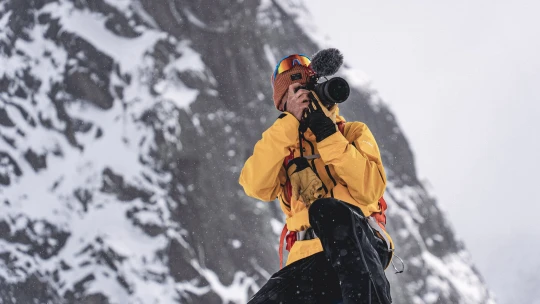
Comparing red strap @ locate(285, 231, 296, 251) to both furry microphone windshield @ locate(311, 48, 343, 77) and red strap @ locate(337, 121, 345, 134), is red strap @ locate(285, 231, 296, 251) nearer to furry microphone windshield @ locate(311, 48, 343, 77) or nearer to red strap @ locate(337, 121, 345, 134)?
red strap @ locate(337, 121, 345, 134)

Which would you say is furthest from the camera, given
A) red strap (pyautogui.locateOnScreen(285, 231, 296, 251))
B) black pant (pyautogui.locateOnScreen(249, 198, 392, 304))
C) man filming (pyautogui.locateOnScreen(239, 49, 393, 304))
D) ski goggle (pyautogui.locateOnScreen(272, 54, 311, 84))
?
ski goggle (pyautogui.locateOnScreen(272, 54, 311, 84))

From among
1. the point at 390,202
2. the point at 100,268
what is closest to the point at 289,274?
the point at 100,268

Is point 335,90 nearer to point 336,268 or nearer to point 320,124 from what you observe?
point 320,124

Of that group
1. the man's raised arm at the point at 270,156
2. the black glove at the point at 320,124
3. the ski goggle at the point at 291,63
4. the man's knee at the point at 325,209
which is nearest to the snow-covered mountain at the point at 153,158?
the ski goggle at the point at 291,63

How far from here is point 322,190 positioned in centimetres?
306

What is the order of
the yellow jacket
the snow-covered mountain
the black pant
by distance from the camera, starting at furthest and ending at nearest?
the snow-covered mountain → the yellow jacket → the black pant

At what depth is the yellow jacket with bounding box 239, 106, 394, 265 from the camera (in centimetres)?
306

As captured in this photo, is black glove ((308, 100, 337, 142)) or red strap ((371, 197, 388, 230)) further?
red strap ((371, 197, 388, 230))

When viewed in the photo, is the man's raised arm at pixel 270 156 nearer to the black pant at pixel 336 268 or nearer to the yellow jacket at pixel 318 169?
the yellow jacket at pixel 318 169

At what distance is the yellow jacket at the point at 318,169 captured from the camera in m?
3.06

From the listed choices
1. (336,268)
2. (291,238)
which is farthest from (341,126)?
(336,268)

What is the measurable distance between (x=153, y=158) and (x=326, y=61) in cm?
2306

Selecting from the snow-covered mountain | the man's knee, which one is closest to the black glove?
A: the man's knee

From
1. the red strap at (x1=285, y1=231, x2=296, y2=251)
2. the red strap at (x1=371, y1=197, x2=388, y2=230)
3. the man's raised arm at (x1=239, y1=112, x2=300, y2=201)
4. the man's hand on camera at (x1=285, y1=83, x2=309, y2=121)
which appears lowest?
the red strap at (x1=285, y1=231, x2=296, y2=251)
